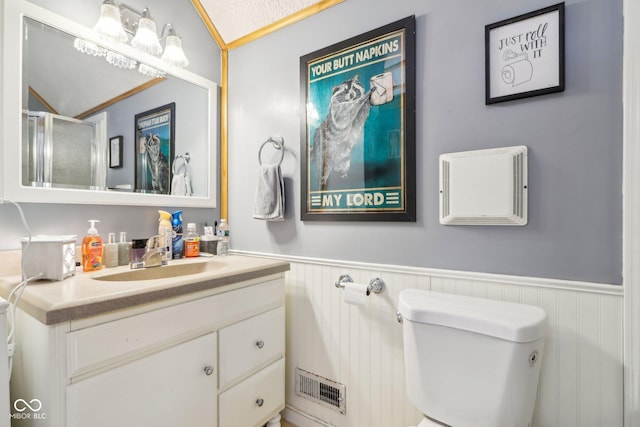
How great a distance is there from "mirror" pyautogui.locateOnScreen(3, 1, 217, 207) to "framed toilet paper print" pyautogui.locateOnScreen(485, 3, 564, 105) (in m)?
1.52

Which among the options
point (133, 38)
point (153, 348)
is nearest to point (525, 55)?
point (153, 348)

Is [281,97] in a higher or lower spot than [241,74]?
lower

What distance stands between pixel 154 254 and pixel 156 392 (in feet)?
1.96

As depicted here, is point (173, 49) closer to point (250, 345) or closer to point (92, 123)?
point (92, 123)

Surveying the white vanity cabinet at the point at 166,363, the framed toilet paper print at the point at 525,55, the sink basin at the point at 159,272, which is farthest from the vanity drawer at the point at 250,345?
the framed toilet paper print at the point at 525,55

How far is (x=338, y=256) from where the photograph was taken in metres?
1.50

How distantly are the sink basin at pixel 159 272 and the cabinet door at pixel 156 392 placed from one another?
0.41 meters

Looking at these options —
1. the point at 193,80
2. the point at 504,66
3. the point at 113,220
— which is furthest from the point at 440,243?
the point at 193,80

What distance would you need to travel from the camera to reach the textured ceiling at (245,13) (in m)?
1.63

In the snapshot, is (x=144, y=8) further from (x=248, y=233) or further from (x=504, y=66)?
(x=504, y=66)

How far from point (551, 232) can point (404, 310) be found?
1.84 ft

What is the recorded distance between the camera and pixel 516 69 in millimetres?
1066

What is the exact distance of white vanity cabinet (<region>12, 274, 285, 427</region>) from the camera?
2.63 feet

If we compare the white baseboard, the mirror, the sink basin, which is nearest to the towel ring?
the mirror
